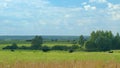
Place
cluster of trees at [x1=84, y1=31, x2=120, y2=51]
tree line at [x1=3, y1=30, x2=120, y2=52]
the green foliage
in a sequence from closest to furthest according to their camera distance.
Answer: tree line at [x1=3, y1=30, x2=120, y2=52], the green foliage, cluster of trees at [x1=84, y1=31, x2=120, y2=51]

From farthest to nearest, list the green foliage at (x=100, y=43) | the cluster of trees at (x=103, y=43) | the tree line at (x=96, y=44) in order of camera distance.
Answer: the cluster of trees at (x=103, y=43), the green foliage at (x=100, y=43), the tree line at (x=96, y=44)

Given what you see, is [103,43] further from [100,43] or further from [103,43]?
[100,43]

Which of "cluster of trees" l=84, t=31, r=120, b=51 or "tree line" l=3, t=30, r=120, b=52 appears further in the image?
"cluster of trees" l=84, t=31, r=120, b=51

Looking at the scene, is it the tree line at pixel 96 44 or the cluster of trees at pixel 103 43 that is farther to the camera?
the cluster of trees at pixel 103 43

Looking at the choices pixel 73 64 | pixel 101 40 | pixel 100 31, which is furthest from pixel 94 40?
pixel 73 64

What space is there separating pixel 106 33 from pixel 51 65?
102793 millimetres

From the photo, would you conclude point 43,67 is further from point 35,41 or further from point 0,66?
point 35,41

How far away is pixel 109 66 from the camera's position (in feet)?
34.2

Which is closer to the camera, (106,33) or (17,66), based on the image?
(17,66)

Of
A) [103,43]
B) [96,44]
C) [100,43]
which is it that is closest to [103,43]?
[103,43]

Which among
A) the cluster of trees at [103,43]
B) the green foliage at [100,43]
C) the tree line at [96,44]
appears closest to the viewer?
the tree line at [96,44]

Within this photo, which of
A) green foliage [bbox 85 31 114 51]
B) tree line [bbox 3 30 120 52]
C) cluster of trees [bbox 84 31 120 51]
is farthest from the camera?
cluster of trees [bbox 84 31 120 51]

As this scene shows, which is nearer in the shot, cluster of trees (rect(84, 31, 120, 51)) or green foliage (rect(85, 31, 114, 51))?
green foliage (rect(85, 31, 114, 51))

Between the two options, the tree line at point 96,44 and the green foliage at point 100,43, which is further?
the green foliage at point 100,43
